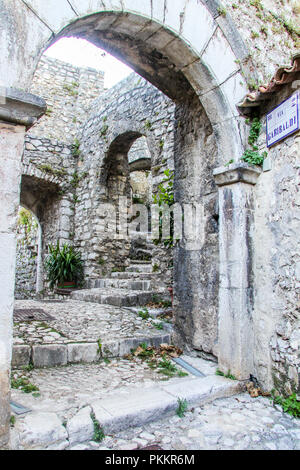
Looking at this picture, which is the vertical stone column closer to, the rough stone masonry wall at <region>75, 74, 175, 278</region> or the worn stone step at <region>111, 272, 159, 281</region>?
the rough stone masonry wall at <region>75, 74, 175, 278</region>

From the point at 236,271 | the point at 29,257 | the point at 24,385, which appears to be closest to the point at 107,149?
the point at 29,257

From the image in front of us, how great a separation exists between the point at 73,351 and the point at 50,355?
0.73 ft

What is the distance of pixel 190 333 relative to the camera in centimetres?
350

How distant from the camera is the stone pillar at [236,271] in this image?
111 inches

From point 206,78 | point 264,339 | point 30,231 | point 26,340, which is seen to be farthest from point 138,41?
point 30,231

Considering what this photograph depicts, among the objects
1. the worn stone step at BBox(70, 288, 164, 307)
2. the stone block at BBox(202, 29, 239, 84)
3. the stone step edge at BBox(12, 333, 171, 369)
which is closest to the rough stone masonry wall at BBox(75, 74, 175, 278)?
the worn stone step at BBox(70, 288, 164, 307)

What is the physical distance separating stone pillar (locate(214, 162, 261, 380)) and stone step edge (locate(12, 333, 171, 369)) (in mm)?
1070

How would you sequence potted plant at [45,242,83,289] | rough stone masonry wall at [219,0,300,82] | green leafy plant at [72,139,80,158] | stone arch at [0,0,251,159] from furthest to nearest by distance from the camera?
green leafy plant at [72,139,80,158]
potted plant at [45,242,83,289]
rough stone masonry wall at [219,0,300,82]
stone arch at [0,0,251,159]

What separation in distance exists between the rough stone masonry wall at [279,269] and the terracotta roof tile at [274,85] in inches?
3.0

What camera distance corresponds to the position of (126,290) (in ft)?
20.8

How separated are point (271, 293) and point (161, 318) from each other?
6.98 feet

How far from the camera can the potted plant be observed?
7.88m

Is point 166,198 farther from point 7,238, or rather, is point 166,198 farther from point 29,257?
point 29,257

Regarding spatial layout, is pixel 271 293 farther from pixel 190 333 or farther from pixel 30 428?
pixel 30 428
